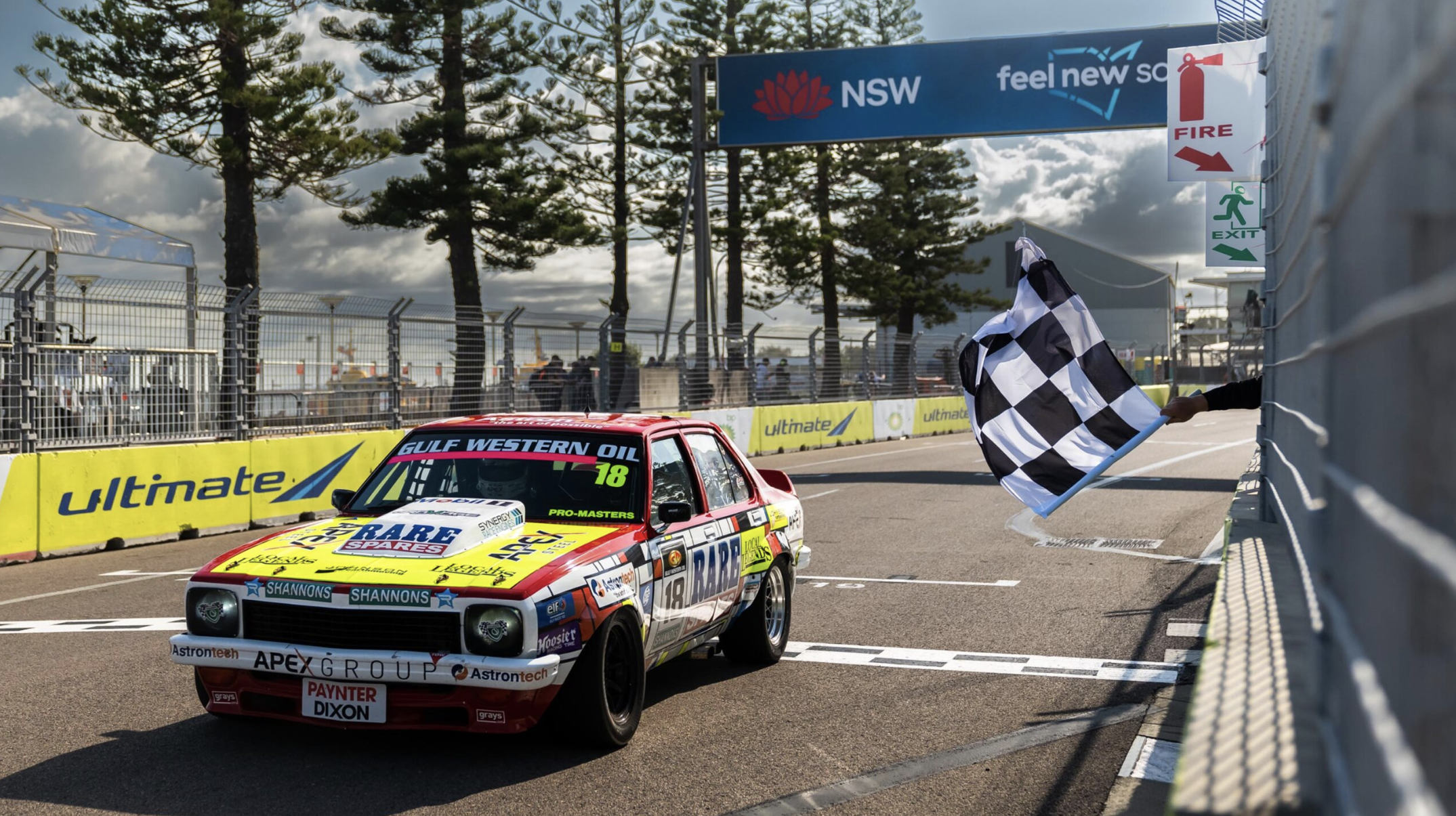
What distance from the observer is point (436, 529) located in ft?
18.8

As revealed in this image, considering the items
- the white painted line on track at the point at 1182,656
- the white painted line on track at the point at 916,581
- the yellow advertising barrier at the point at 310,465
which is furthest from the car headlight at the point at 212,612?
the yellow advertising barrier at the point at 310,465

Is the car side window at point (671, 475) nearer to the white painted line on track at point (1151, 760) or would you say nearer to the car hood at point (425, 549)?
the car hood at point (425, 549)

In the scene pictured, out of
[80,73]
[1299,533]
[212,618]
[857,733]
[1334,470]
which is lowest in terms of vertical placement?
[857,733]

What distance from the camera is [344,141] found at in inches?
1029

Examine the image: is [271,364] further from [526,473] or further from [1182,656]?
[1182,656]

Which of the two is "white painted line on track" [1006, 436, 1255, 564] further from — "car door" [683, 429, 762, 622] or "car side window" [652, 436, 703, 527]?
"car side window" [652, 436, 703, 527]

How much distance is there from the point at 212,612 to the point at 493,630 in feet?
4.08

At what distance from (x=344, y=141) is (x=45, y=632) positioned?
19276 mm

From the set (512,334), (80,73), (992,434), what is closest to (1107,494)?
(512,334)

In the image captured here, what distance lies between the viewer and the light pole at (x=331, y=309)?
1622cm

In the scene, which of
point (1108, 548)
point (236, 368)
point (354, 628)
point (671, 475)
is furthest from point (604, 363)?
point (354, 628)

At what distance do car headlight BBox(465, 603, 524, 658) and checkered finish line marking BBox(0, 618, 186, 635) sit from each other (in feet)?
12.8

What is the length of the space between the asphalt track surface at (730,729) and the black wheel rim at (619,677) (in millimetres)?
174

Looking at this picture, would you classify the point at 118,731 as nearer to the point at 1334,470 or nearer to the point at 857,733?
the point at 857,733
